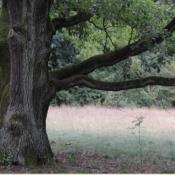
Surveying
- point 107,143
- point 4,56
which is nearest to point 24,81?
point 4,56

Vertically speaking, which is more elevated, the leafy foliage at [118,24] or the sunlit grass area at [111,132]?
the leafy foliage at [118,24]

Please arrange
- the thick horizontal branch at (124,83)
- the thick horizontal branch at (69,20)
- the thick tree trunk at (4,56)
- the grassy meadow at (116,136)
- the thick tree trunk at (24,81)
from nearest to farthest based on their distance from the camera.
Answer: the thick tree trunk at (24,81)
the thick tree trunk at (4,56)
the thick horizontal branch at (124,83)
the thick horizontal branch at (69,20)
the grassy meadow at (116,136)

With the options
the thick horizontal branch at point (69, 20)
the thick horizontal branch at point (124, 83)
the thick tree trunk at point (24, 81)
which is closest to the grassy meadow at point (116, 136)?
the thick horizontal branch at point (124, 83)

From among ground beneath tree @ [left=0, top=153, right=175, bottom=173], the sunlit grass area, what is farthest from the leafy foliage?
ground beneath tree @ [left=0, top=153, right=175, bottom=173]

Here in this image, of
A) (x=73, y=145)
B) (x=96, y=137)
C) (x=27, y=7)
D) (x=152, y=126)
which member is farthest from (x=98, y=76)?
(x=27, y=7)

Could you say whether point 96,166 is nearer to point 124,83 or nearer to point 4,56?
point 124,83

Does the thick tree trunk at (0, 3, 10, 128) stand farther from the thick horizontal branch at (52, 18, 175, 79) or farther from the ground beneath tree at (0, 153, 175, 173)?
the ground beneath tree at (0, 153, 175, 173)

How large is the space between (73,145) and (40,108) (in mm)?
6108

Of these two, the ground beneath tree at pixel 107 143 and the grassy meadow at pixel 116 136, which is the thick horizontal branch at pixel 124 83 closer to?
the grassy meadow at pixel 116 136

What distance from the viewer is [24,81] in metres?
11.0

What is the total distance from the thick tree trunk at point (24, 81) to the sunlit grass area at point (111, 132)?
2438mm

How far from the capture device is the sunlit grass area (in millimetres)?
16359

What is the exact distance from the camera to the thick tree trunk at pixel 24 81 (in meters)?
10.8

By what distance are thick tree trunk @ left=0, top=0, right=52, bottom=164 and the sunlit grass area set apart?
244 centimetres
